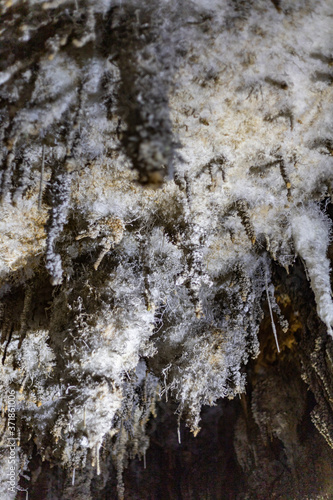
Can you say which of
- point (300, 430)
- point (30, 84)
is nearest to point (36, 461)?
point (300, 430)

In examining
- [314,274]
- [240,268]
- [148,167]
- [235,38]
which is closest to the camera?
[148,167]

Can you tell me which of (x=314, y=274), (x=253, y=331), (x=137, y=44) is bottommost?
(x=253, y=331)

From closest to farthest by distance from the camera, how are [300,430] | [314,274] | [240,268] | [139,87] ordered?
[139,87] < [314,274] < [240,268] < [300,430]

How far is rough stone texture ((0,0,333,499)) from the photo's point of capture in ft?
7.73

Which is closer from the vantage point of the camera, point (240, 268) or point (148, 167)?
point (148, 167)

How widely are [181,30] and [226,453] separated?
573 cm

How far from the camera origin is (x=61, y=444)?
10.4ft

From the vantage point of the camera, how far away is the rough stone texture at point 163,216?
7.73 ft

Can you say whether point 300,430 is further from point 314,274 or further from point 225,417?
point 314,274

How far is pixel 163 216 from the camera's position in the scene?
347 cm

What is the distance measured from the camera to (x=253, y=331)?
171 inches

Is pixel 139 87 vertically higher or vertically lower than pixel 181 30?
lower

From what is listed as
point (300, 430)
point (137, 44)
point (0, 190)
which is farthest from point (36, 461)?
point (137, 44)

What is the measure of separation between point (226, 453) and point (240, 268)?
11.1ft
